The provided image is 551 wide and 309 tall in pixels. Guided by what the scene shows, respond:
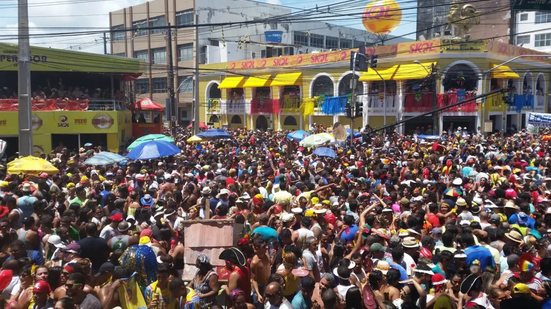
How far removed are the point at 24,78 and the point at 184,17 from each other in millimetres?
42837

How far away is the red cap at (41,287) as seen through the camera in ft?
16.4

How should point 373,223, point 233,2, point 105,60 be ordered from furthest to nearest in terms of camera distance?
point 233,2
point 105,60
point 373,223

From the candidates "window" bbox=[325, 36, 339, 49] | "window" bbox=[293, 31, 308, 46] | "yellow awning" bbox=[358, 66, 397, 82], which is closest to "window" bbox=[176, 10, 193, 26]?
"window" bbox=[293, 31, 308, 46]

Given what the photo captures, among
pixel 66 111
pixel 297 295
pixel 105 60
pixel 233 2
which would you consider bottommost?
pixel 297 295

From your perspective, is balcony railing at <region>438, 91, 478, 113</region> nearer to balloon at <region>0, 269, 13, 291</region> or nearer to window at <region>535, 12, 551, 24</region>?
window at <region>535, 12, 551, 24</region>

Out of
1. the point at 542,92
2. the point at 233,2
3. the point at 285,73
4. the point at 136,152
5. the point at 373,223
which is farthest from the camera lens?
the point at 233,2

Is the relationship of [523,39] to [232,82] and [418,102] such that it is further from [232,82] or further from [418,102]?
[232,82]

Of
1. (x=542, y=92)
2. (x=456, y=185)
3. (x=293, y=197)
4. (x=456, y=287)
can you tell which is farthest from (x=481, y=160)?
(x=542, y=92)

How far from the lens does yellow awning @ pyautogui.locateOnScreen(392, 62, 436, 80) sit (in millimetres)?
33438

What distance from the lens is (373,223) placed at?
7797 mm

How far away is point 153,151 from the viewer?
1382 centimetres

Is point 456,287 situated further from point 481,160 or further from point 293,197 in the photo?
point 481,160

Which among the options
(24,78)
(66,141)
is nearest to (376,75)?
(66,141)

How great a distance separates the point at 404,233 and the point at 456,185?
15.4 ft
